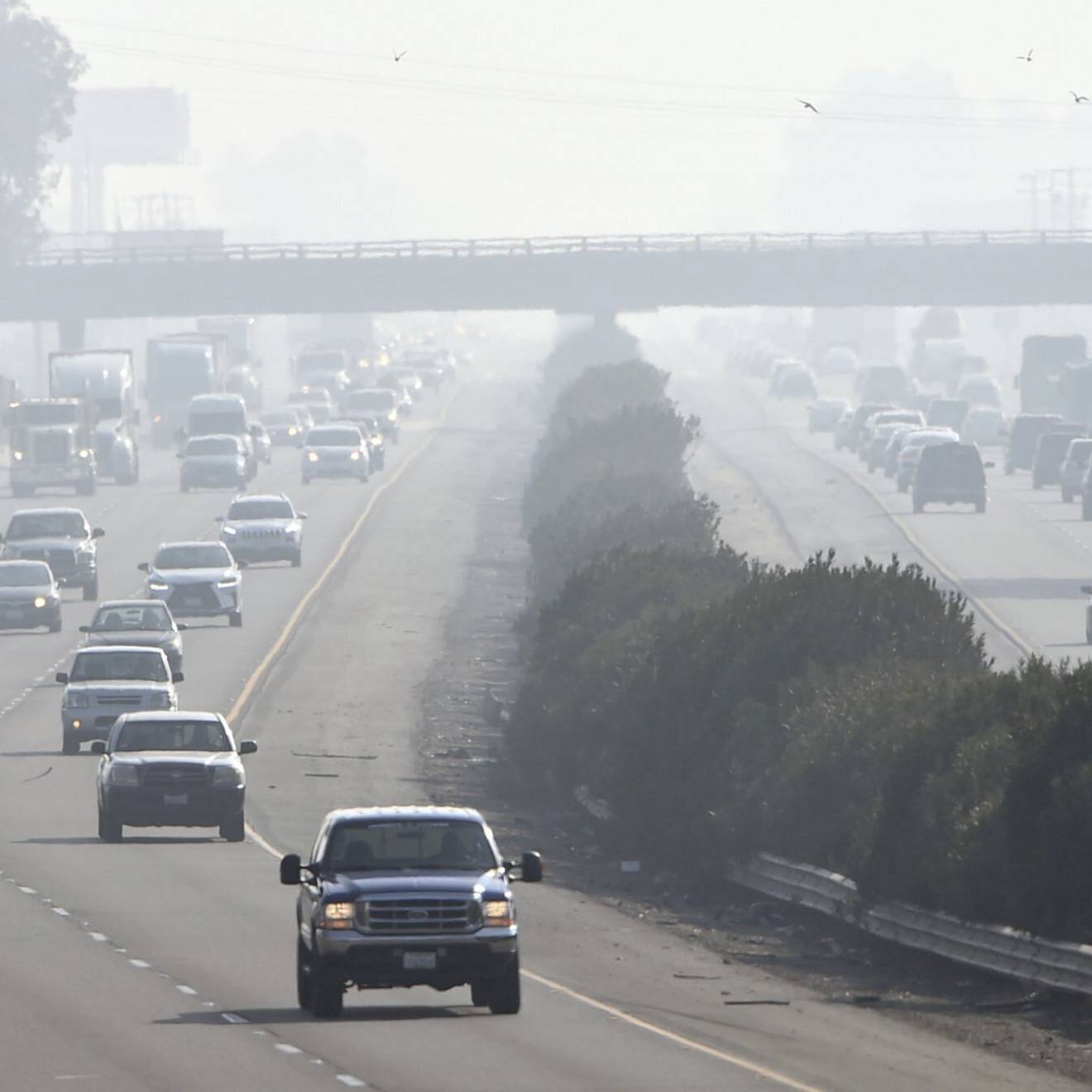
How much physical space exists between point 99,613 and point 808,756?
22.6 meters

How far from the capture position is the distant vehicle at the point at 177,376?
11838 centimetres

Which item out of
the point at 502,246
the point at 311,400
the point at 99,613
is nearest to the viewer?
the point at 99,613

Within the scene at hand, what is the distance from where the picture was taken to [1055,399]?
122125 millimetres

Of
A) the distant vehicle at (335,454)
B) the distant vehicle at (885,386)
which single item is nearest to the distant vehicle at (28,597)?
the distant vehicle at (335,454)

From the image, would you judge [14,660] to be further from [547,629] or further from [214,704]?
[547,629]

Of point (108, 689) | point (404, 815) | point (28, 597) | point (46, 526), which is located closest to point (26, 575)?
point (28, 597)

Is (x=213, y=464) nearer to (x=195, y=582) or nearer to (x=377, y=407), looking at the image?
(x=377, y=407)

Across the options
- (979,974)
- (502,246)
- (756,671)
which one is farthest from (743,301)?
(979,974)

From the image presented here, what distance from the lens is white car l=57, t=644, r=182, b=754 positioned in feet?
132

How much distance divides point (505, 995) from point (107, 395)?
79.3 m

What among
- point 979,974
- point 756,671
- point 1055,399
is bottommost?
point 979,974

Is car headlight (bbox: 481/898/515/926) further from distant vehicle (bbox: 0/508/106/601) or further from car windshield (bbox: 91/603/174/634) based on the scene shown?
distant vehicle (bbox: 0/508/106/601)

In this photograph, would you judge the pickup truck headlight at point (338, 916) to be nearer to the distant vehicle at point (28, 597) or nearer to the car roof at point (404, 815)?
the car roof at point (404, 815)

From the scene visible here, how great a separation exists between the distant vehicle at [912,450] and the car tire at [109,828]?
59518 millimetres
